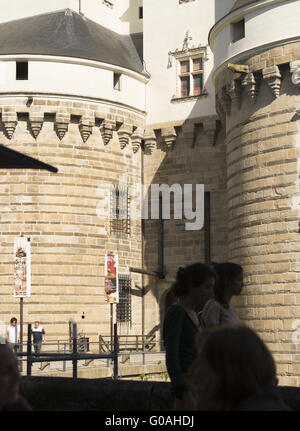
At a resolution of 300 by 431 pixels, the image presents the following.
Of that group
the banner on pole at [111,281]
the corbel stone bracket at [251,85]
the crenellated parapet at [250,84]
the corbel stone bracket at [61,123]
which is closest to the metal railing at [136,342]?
the banner on pole at [111,281]

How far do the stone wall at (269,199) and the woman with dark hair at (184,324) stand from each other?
13252 millimetres

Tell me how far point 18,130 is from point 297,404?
19.2 m

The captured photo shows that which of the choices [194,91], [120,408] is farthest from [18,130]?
[120,408]

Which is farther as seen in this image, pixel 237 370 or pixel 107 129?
pixel 107 129

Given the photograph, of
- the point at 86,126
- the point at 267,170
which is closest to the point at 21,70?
the point at 86,126

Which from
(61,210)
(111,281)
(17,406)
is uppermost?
(61,210)

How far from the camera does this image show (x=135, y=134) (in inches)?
1040

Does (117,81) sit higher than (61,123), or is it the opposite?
(117,81)

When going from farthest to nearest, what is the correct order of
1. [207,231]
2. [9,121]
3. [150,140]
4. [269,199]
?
[150,140]
[207,231]
[9,121]
[269,199]

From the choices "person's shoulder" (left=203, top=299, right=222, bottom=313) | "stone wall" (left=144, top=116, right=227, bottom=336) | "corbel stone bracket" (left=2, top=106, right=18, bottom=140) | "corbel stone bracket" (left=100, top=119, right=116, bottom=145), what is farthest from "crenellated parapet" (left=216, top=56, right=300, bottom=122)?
"person's shoulder" (left=203, top=299, right=222, bottom=313)

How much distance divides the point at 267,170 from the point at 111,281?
5.19 metres

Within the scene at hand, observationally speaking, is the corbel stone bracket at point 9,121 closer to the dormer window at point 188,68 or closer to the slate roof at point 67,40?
the slate roof at point 67,40

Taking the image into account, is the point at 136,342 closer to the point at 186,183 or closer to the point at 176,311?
the point at 186,183

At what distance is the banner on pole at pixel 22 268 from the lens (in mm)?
20453
